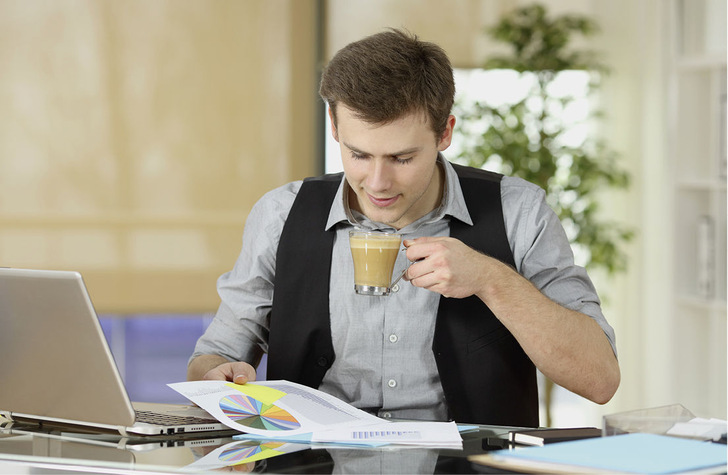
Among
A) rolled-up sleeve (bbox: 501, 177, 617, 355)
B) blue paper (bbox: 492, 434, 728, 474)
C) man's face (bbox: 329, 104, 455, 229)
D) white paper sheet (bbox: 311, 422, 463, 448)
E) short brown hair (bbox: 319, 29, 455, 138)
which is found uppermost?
short brown hair (bbox: 319, 29, 455, 138)

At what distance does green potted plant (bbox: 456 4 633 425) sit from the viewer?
14.5 ft

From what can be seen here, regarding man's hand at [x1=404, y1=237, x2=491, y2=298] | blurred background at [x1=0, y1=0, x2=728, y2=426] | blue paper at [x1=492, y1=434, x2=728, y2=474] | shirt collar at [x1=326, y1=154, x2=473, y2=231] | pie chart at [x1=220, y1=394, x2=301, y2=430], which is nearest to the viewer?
blue paper at [x1=492, y1=434, x2=728, y2=474]

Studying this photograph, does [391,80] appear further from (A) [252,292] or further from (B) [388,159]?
(A) [252,292]

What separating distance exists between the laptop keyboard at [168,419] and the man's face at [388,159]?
0.64m

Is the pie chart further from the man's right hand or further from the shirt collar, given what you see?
the shirt collar

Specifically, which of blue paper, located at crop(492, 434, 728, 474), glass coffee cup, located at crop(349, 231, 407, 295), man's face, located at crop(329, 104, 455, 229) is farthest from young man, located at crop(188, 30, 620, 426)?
blue paper, located at crop(492, 434, 728, 474)

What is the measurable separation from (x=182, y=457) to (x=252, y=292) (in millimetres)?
927

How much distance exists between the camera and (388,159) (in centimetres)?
196

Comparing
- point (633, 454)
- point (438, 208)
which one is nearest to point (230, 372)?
point (438, 208)

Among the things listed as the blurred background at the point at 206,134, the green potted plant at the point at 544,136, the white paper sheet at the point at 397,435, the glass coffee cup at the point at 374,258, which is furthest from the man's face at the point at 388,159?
the blurred background at the point at 206,134

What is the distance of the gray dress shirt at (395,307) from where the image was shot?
2.08 m

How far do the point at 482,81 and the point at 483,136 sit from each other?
604 mm

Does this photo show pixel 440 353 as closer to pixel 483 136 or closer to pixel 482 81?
pixel 483 136

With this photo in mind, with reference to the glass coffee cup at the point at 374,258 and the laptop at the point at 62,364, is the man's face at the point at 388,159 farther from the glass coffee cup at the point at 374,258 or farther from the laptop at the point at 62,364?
the laptop at the point at 62,364
